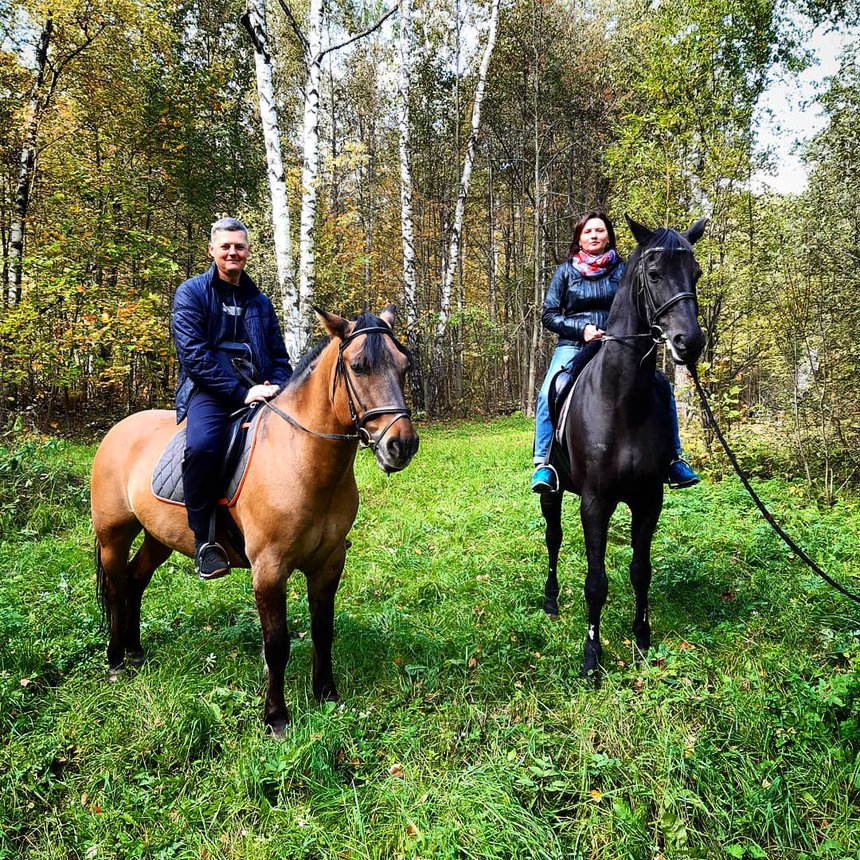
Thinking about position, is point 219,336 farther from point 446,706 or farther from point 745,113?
point 745,113

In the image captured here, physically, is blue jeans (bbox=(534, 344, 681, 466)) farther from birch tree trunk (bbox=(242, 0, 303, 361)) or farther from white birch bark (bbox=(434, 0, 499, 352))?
white birch bark (bbox=(434, 0, 499, 352))

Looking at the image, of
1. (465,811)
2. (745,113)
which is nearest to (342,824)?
(465,811)

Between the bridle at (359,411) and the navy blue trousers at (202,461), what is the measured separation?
0.60 metres

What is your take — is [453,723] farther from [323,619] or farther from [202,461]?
[202,461]

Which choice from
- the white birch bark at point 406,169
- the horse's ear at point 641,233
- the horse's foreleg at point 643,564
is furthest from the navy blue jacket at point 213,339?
the white birch bark at point 406,169

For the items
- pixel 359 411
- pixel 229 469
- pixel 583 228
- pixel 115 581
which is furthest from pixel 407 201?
pixel 359 411

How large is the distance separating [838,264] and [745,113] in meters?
4.17

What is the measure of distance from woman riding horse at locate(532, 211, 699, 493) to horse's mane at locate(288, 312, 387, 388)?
6.75 feet

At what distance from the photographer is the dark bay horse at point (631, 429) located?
10.9ft

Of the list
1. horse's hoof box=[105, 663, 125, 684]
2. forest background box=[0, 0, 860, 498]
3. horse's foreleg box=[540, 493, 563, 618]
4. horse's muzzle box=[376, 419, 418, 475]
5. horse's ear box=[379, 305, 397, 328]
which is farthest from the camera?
forest background box=[0, 0, 860, 498]

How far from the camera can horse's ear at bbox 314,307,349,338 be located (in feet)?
8.72

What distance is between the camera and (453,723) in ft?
9.91

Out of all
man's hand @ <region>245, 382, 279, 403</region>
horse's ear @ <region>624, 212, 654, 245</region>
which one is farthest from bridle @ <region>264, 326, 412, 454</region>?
horse's ear @ <region>624, 212, 654, 245</region>

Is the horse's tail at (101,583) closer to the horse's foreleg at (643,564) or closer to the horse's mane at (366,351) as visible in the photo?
the horse's mane at (366,351)
